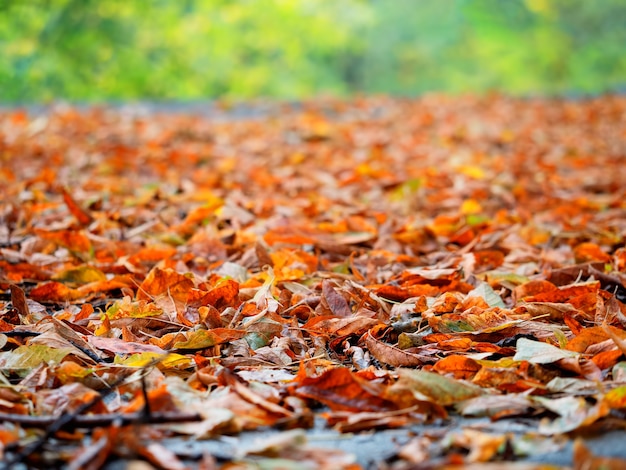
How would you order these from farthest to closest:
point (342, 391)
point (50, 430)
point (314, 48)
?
point (314, 48)
point (342, 391)
point (50, 430)

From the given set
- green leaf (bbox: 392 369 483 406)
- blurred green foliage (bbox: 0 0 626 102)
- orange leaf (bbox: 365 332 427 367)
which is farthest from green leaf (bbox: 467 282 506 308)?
blurred green foliage (bbox: 0 0 626 102)

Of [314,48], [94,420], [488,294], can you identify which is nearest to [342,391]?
[94,420]

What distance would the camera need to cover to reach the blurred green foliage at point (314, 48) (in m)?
9.62

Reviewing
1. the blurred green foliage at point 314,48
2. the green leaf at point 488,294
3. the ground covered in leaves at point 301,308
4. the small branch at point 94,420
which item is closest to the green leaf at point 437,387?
the ground covered in leaves at point 301,308

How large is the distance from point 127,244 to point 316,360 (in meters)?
1.07

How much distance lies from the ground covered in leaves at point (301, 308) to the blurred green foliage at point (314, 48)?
17.4 ft

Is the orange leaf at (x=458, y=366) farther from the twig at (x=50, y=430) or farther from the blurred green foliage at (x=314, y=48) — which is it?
the blurred green foliage at (x=314, y=48)

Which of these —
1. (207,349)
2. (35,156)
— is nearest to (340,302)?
(207,349)

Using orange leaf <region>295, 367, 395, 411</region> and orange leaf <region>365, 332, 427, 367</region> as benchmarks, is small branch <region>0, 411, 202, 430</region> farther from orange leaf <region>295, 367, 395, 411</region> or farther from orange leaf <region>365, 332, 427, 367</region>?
orange leaf <region>365, 332, 427, 367</region>

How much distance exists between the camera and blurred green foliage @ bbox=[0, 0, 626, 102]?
962 centimetres

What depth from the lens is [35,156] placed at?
13.0ft

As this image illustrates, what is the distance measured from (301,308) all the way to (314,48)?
41.5 ft

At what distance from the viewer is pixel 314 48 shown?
545 inches

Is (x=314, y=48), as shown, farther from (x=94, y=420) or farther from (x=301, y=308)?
(x=94, y=420)
